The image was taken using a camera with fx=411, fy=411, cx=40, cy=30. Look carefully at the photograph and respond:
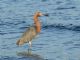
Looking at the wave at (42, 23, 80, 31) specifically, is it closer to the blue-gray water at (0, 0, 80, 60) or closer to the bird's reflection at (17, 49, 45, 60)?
the blue-gray water at (0, 0, 80, 60)

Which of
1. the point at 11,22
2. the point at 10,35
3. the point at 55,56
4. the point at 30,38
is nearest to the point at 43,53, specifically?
the point at 55,56

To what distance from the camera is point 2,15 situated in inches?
688

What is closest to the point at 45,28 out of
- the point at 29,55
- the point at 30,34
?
the point at 30,34

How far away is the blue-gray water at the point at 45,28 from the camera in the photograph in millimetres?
11930

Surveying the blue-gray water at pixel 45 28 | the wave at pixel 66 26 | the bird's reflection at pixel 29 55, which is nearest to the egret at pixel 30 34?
the blue-gray water at pixel 45 28

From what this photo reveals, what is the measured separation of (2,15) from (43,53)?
5.92m

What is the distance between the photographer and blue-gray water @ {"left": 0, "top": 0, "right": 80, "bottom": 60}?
1193 centimetres

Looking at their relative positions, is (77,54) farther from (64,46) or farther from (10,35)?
(10,35)

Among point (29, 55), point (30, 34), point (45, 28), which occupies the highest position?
point (30, 34)

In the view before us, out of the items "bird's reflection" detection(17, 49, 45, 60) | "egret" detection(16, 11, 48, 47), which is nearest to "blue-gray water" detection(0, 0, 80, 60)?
"bird's reflection" detection(17, 49, 45, 60)

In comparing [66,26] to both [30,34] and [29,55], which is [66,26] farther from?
[29,55]

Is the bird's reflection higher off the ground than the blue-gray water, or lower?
lower

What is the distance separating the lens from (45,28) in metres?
15.3

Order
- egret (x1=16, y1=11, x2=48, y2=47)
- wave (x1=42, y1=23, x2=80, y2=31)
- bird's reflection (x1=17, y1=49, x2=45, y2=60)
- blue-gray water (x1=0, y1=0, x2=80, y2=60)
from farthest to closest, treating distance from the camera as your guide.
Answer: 1. wave (x1=42, y1=23, x2=80, y2=31)
2. egret (x1=16, y1=11, x2=48, y2=47)
3. blue-gray water (x1=0, y1=0, x2=80, y2=60)
4. bird's reflection (x1=17, y1=49, x2=45, y2=60)
